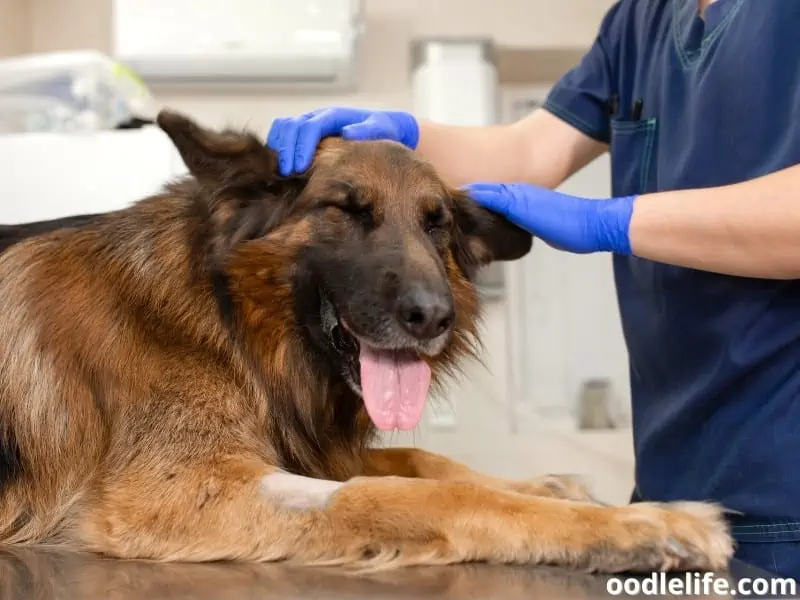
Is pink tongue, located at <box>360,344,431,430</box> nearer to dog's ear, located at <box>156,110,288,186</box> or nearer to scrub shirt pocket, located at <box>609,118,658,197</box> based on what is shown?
dog's ear, located at <box>156,110,288,186</box>

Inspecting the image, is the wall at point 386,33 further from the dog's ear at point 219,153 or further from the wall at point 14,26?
the dog's ear at point 219,153

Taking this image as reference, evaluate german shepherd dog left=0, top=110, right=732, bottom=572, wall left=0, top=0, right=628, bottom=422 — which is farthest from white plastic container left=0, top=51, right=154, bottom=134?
wall left=0, top=0, right=628, bottom=422

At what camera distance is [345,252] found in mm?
1390

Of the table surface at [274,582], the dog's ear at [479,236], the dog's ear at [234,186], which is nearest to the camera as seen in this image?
the table surface at [274,582]

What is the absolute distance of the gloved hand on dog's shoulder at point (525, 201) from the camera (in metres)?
1.43

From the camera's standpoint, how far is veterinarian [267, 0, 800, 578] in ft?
4.23

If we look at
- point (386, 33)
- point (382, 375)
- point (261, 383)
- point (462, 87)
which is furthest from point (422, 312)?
point (386, 33)

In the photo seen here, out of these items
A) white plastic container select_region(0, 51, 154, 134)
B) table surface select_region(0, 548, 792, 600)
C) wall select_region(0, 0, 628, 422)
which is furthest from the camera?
wall select_region(0, 0, 628, 422)

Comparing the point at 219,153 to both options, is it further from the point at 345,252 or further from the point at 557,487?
the point at 557,487

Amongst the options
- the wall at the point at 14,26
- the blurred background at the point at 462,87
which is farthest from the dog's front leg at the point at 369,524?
the wall at the point at 14,26

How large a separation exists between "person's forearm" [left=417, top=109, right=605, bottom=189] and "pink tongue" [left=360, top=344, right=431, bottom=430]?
2.15 feet

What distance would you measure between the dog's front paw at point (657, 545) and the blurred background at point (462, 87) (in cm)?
209

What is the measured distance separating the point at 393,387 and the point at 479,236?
452mm

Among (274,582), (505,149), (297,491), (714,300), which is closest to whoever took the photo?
(274,582)
